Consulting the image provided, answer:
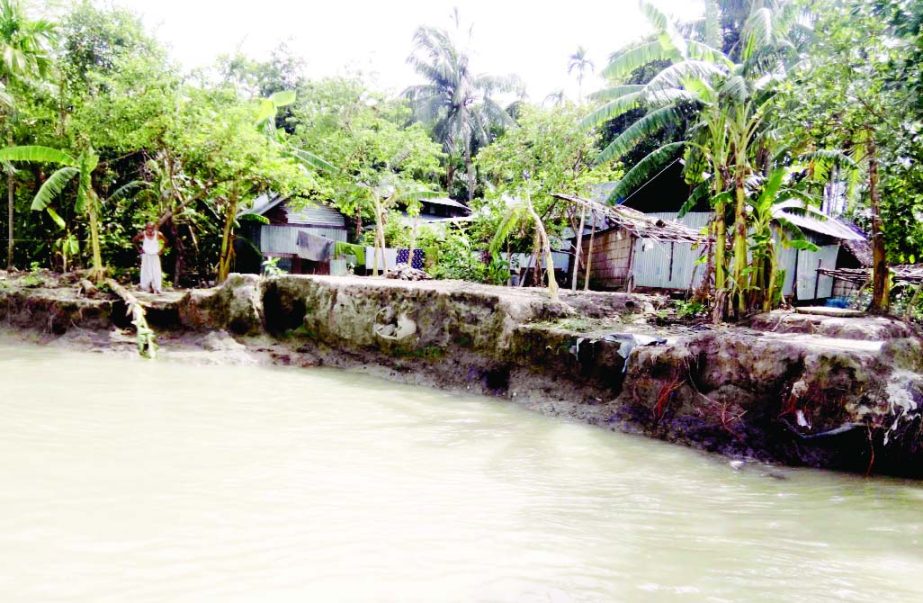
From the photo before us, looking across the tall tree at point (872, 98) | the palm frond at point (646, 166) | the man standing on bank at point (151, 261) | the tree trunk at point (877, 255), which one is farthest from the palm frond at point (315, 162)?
the tree trunk at point (877, 255)

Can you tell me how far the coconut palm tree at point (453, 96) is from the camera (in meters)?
28.9

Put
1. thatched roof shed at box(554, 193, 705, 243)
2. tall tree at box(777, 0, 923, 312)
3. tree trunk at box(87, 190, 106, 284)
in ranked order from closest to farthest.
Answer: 1. tall tree at box(777, 0, 923, 312)
2. thatched roof shed at box(554, 193, 705, 243)
3. tree trunk at box(87, 190, 106, 284)

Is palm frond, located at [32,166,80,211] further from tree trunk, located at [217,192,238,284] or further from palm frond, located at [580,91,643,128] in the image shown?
palm frond, located at [580,91,643,128]

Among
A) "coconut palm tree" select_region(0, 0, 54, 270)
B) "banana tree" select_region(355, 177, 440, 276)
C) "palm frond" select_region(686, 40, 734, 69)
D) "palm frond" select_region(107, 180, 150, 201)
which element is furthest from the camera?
"banana tree" select_region(355, 177, 440, 276)

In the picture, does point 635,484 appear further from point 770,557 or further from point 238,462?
point 238,462

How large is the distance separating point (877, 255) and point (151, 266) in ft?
49.2

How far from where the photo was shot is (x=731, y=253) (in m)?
9.84

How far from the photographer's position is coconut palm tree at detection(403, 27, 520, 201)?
2892 centimetres

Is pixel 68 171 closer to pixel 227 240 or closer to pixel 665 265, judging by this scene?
pixel 227 240

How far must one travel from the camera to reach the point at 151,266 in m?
13.8

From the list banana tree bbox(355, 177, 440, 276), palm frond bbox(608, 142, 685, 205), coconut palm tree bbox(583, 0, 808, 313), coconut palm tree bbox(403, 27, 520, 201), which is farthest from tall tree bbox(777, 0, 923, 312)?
coconut palm tree bbox(403, 27, 520, 201)

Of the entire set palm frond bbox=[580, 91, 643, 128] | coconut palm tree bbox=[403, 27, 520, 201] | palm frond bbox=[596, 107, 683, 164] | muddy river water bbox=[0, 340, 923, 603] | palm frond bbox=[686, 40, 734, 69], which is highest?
coconut palm tree bbox=[403, 27, 520, 201]

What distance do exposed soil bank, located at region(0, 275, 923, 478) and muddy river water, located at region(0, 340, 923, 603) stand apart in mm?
551

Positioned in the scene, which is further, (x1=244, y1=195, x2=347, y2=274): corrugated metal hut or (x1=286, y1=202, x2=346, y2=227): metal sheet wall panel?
(x1=286, y1=202, x2=346, y2=227): metal sheet wall panel
